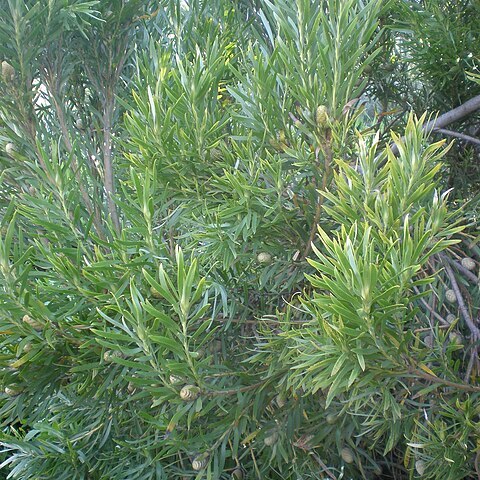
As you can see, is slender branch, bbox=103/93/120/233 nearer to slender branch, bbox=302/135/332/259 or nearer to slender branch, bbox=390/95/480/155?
slender branch, bbox=302/135/332/259

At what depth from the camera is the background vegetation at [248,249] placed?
717mm

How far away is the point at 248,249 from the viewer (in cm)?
92

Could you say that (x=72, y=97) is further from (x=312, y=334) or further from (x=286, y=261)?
(x=312, y=334)

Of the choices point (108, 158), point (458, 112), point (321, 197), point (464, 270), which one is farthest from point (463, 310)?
point (108, 158)

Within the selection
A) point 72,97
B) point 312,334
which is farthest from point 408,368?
point 72,97

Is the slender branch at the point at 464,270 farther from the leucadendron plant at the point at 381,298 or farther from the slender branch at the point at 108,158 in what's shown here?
the slender branch at the point at 108,158

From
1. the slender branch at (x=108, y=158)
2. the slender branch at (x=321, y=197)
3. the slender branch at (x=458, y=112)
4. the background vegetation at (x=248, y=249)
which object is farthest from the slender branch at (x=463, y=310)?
the slender branch at (x=108, y=158)

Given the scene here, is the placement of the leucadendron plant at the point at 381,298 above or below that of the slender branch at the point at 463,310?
above

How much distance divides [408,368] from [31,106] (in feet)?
2.49

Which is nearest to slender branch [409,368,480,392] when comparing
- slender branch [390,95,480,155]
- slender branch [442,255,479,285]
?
slender branch [442,255,479,285]

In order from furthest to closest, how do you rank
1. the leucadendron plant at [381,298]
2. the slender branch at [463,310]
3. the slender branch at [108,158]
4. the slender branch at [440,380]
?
1. the slender branch at [108,158]
2. the slender branch at [463,310]
3. the slender branch at [440,380]
4. the leucadendron plant at [381,298]

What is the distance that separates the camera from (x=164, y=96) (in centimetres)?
101

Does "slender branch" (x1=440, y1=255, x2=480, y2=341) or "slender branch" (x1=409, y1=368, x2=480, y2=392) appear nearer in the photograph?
"slender branch" (x1=409, y1=368, x2=480, y2=392)

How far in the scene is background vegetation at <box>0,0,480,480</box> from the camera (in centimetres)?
72
